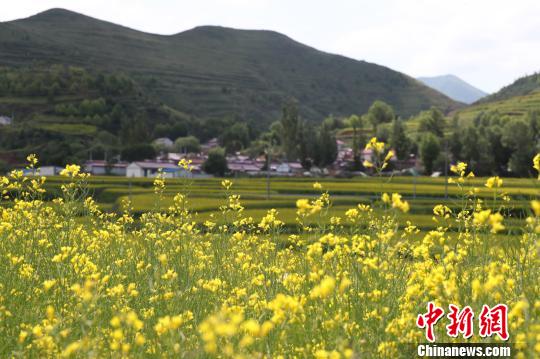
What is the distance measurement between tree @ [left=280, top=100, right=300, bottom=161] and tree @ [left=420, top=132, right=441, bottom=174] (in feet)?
106

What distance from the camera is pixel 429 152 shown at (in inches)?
4131

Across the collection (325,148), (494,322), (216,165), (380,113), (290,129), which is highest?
(380,113)

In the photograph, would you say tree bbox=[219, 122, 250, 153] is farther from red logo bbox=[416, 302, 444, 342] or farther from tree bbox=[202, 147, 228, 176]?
red logo bbox=[416, 302, 444, 342]

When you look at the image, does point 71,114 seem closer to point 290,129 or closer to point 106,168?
point 106,168

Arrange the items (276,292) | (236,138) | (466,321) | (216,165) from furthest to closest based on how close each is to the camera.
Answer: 1. (236,138)
2. (216,165)
3. (276,292)
4. (466,321)

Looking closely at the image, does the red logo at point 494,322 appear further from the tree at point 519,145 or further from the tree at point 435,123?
the tree at point 435,123

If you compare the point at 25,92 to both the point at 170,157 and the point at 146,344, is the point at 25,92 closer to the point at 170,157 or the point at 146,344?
the point at 170,157

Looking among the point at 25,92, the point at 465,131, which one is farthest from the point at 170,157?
the point at 465,131

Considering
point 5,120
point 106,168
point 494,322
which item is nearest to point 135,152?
point 106,168

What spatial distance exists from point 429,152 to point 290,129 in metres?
35.4

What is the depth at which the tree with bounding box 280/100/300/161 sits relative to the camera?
127 metres

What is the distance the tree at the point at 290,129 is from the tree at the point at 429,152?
32195 millimetres

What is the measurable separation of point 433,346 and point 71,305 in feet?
13.2

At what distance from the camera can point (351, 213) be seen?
767cm
